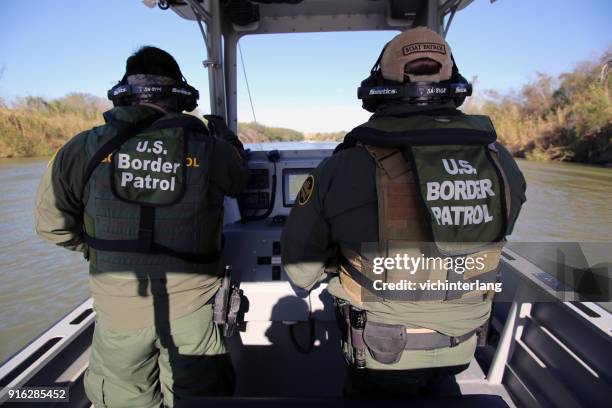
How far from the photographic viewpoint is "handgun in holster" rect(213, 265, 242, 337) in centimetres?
168

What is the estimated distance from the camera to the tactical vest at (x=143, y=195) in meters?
1.44

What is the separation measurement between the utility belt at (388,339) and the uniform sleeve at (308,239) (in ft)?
0.71

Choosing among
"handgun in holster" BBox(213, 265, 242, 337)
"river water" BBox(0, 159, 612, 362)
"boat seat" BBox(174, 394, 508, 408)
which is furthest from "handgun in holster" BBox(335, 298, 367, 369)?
"river water" BBox(0, 159, 612, 362)

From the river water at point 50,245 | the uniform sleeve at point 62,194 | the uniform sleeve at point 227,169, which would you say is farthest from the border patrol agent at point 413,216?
the river water at point 50,245

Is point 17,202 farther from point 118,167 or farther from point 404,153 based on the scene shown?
point 404,153

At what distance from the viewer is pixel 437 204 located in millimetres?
1056

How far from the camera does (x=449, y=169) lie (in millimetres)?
1071

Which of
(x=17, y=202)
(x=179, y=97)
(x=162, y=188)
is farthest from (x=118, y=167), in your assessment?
(x=17, y=202)

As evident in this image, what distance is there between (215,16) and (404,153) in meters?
2.16

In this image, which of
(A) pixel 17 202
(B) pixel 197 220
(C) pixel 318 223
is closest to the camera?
(C) pixel 318 223

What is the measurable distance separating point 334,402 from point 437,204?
2.04 feet

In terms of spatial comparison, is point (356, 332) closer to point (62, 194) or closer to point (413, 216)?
point (413, 216)

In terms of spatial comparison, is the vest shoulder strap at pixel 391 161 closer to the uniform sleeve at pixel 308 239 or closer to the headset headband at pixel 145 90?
the uniform sleeve at pixel 308 239

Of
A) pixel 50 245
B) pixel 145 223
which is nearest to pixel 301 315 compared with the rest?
pixel 145 223
